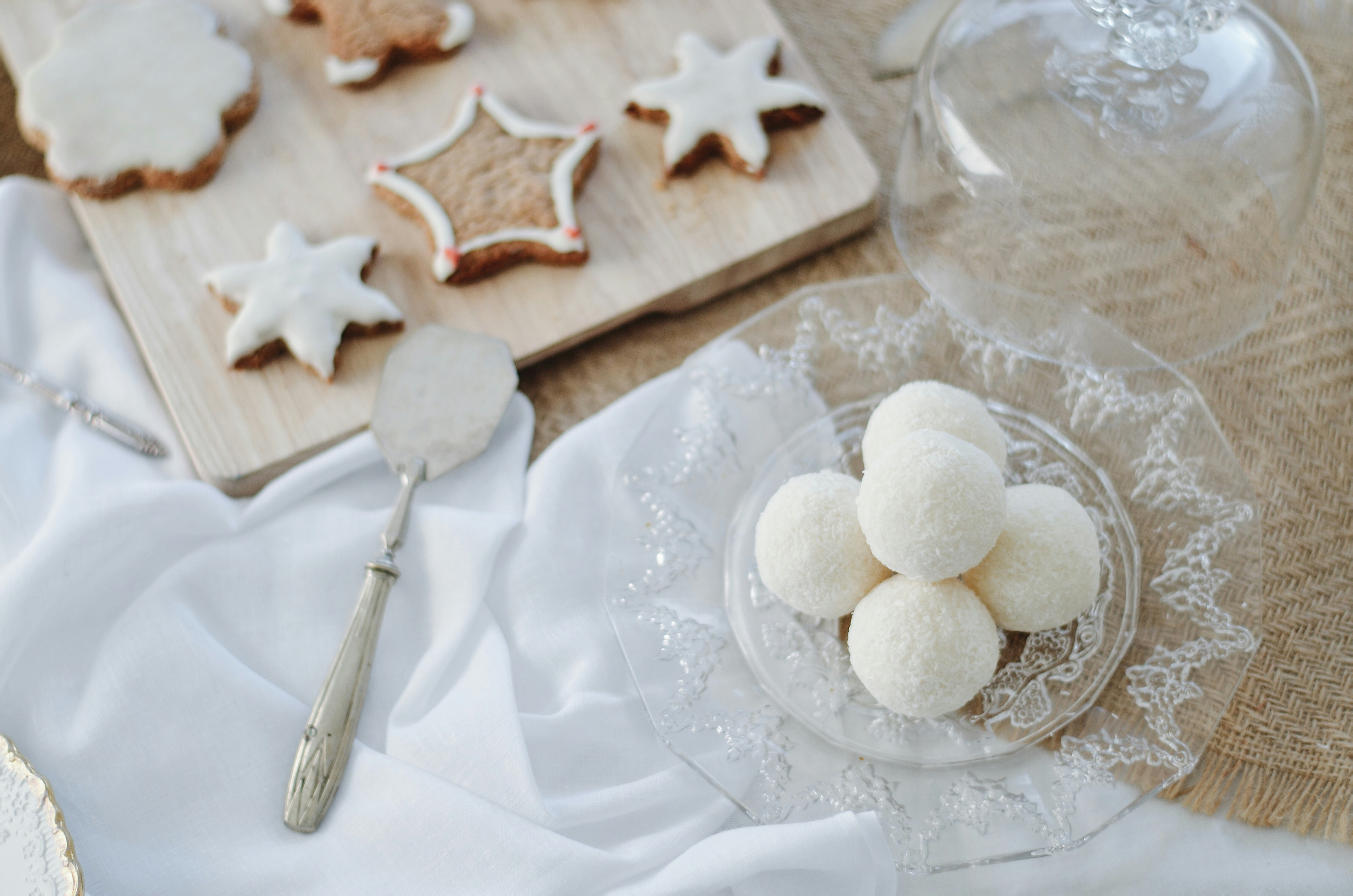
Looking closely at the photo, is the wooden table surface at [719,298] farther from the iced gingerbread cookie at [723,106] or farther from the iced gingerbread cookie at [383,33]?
the iced gingerbread cookie at [383,33]

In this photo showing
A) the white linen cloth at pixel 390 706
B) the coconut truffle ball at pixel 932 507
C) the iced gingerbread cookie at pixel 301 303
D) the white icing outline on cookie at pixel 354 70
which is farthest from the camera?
the white icing outline on cookie at pixel 354 70

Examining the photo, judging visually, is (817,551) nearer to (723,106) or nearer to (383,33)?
(723,106)

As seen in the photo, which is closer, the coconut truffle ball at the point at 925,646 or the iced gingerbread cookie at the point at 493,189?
the coconut truffle ball at the point at 925,646

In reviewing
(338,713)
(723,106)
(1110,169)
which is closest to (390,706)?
(338,713)

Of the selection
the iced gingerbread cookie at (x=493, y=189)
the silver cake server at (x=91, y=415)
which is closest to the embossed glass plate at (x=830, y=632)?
the iced gingerbread cookie at (x=493, y=189)

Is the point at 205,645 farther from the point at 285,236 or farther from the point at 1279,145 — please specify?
the point at 1279,145

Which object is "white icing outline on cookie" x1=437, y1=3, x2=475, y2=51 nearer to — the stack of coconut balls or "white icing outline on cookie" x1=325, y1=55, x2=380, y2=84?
"white icing outline on cookie" x1=325, y1=55, x2=380, y2=84

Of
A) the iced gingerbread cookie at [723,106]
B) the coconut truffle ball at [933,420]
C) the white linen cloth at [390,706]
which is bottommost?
the white linen cloth at [390,706]
